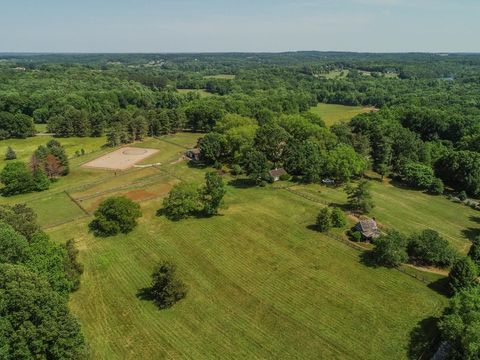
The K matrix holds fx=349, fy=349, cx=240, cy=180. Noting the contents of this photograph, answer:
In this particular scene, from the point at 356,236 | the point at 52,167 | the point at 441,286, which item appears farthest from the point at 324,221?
the point at 52,167

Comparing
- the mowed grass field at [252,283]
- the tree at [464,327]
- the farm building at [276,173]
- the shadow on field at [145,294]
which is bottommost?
the shadow on field at [145,294]

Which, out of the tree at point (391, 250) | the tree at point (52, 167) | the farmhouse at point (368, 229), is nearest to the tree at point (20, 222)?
the tree at point (52, 167)

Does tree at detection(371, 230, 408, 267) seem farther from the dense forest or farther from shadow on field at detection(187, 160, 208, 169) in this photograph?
shadow on field at detection(187, 160, 208, 169)

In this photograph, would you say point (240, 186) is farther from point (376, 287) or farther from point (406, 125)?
point (406, 125)

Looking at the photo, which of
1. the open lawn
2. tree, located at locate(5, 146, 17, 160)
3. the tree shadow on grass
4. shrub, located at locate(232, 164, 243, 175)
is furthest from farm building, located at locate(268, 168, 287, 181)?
the open lawn

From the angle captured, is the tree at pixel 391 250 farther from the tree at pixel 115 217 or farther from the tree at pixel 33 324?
the tree at pixel 115 217
